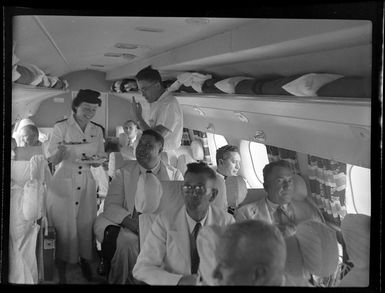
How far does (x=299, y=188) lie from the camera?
275 cm

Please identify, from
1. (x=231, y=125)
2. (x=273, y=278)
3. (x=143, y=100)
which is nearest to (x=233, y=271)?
(x=273, y=278)

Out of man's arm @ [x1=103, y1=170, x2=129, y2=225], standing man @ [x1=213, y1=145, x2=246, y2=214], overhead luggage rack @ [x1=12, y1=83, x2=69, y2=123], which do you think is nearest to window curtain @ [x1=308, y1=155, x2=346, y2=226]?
standing man @ [x1=213, y1=145, x2=246, y2=214]

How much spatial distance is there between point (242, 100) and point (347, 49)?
0.62 m

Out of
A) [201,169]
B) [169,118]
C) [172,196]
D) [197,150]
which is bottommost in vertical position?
[172,196]

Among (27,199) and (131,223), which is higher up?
(27,199)

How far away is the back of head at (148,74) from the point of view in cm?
273

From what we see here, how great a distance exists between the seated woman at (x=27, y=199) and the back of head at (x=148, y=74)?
24.6 inches

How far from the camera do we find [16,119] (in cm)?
269

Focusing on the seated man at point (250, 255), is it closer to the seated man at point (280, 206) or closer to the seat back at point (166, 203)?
the seated man at point (280, 206)

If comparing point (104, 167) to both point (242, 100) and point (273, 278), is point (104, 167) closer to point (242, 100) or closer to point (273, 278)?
point (242, 100)

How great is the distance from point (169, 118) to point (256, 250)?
0.84m

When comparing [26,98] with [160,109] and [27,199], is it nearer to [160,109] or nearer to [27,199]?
[27,199]

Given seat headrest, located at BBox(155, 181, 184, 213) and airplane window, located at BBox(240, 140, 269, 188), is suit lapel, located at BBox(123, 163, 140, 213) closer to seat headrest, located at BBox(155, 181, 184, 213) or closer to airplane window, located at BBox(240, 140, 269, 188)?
seat headrest, located at BBox(155, 181, 184, 213)

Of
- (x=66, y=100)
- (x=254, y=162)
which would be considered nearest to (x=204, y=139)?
(x=254, y=162)
